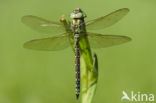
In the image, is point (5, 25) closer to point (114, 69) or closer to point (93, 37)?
point (114, 69)

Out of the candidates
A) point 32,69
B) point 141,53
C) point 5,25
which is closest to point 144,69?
point 141,53

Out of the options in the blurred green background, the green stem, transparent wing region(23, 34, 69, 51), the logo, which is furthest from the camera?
the blurred green background

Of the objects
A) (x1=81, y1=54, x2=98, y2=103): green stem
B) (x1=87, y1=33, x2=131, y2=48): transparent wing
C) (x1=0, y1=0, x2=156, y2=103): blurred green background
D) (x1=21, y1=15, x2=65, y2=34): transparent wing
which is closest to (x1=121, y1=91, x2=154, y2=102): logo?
(x1=0, y1=0, x2=156, y2=103): blurred green background

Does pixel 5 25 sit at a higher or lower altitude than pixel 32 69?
higher

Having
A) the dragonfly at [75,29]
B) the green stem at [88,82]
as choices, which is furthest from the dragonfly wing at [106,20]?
the green stem at [88,82]

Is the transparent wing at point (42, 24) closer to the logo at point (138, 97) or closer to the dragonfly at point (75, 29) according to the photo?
the dragonfly at point (75, 29)

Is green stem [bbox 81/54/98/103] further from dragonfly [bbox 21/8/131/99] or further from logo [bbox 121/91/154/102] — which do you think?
logo [bbox 121/91/154/102]
